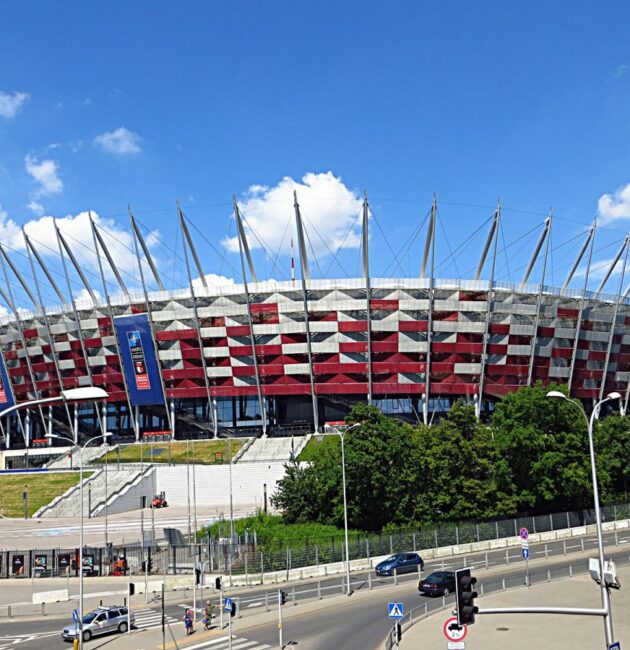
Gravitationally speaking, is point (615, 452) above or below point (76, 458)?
below

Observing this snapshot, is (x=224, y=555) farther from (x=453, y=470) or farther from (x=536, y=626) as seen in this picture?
(x=536, y=626)

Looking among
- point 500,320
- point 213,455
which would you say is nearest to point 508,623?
point 213,455

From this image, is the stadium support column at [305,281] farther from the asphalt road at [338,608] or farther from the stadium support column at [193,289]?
the asphalt road at [338,608]

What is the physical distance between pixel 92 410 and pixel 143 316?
27.1m

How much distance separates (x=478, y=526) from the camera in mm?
53625

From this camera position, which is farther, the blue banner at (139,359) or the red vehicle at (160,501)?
the blue banner at (139,359)

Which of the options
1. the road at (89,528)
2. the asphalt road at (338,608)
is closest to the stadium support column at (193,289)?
the road at (89,528)

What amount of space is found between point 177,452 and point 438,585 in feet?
201

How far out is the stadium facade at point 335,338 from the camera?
316 ft

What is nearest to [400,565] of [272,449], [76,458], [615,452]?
[615,452]

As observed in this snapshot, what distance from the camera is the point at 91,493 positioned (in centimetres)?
7662

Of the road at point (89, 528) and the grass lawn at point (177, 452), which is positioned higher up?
the grass lawn at point (177, 452)

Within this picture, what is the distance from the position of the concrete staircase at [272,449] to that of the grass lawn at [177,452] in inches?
89.8

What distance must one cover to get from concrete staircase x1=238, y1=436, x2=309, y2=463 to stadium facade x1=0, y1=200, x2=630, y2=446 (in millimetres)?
6079
